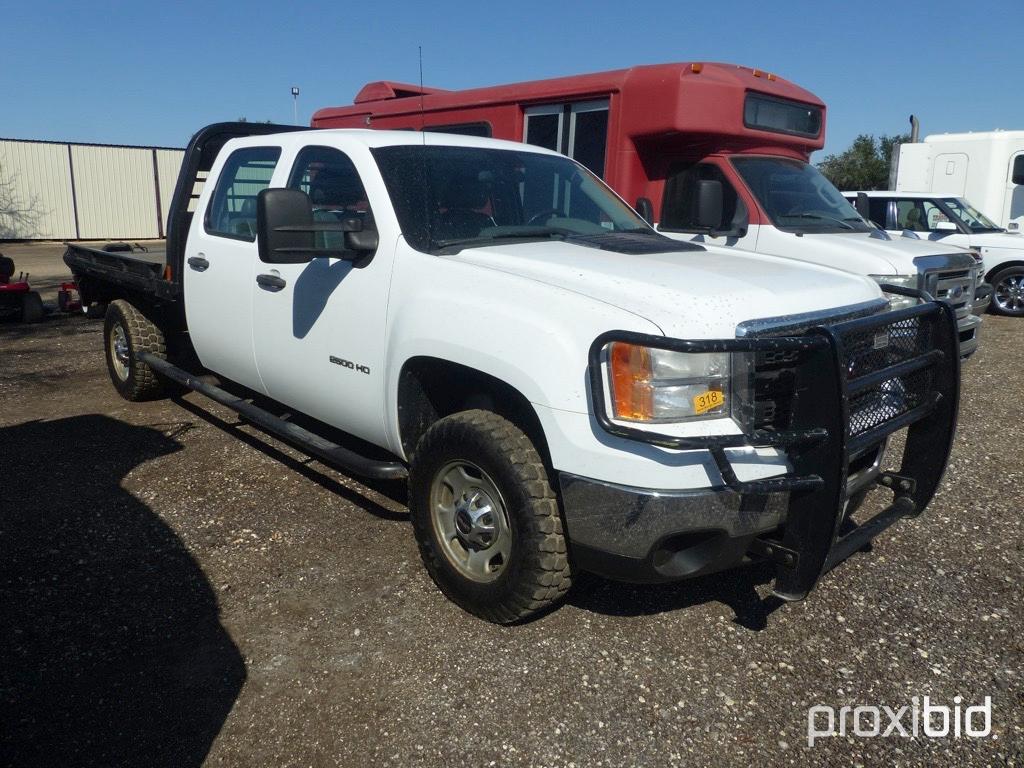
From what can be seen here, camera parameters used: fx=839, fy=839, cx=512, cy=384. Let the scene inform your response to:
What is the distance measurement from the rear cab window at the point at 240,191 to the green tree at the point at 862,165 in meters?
40.6

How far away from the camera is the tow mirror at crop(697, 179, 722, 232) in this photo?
283 inches

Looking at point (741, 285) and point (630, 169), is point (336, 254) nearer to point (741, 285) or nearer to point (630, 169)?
point (741, 285)

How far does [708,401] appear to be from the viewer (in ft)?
9.15

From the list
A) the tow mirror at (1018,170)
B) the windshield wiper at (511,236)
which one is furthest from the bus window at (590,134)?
the tow mirror at (1018,170)

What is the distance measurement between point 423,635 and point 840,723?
1.57 metres

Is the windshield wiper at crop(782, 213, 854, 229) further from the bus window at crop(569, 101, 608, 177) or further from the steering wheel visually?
the steering wheel

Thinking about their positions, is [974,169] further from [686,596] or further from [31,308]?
[31,308]

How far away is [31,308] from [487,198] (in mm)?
8646

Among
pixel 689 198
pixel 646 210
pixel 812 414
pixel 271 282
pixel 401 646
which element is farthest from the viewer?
pixel 689 198

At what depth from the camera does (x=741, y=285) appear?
10.2 ft

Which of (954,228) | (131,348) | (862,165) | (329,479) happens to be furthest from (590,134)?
(862,165)

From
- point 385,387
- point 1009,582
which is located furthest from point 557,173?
point 1009,582

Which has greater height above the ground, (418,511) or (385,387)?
(385,387)
